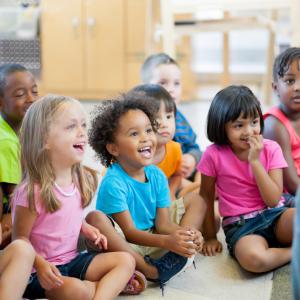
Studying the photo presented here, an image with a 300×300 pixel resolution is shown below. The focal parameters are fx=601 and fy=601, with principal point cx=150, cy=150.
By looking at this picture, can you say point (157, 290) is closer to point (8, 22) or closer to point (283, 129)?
point (283, 129)

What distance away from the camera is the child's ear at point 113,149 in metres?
1.42

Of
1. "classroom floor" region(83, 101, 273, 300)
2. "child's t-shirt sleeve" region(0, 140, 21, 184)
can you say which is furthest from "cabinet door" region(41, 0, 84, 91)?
"classroom floor" region(83, 101, 273, 300)

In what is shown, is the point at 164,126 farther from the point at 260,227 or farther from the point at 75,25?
the point at 75,25

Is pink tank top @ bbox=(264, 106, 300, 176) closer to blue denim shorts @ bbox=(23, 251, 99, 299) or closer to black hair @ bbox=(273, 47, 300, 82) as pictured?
black hair @ bbox=(273, 47, 300, 82)

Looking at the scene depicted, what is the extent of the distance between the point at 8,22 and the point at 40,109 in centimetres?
261

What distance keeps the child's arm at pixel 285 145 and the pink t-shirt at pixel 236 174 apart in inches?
4.8

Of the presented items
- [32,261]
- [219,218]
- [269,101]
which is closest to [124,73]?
[269,101]

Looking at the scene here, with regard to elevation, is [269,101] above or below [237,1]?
below

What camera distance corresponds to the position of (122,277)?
123 cm

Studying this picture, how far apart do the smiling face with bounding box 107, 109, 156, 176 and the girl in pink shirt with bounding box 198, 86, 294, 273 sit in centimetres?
20

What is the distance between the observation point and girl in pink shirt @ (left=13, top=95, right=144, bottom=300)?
1204 millimetres

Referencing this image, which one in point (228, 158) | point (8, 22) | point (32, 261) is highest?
point (8, 22)

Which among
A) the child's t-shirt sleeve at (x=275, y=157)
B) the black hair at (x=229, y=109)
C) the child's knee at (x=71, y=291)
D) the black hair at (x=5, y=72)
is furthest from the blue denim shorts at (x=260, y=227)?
the black hair at (x=5, y=72)

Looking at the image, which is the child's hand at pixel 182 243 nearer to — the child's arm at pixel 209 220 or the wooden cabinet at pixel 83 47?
the child's arm at pixel 209 220
